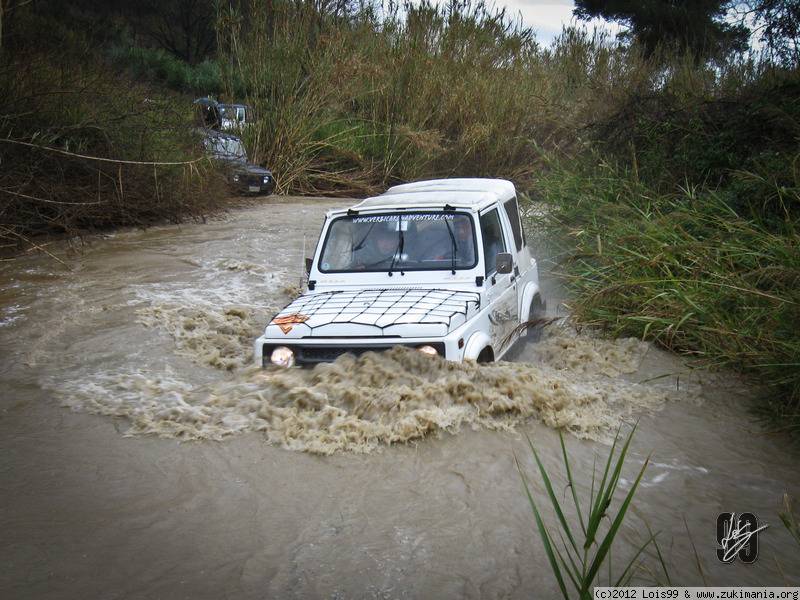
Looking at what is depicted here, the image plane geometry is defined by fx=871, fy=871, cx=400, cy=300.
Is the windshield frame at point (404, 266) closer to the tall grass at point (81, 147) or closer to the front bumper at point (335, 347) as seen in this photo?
the front bumper at point (335, 347)

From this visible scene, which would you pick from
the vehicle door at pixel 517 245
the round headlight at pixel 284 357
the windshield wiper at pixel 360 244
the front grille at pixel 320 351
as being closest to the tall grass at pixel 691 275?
the vehicle door at pixel 517 245

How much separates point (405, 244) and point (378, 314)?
3.22 feet

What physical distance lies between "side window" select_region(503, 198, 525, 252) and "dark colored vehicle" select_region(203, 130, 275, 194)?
8.29 m

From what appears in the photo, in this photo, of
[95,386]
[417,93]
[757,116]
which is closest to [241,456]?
[95,386]

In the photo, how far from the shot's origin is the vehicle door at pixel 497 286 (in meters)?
6.55

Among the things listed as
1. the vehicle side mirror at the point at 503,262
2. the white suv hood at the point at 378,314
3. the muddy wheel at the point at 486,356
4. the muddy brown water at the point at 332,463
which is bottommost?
the muddy brown water at the point at 332,463

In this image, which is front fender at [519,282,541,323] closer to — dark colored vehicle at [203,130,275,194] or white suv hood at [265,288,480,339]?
white suv hood at [265,288,480,339]

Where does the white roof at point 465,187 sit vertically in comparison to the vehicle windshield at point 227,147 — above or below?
above

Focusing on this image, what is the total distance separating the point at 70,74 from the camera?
1125 centimetres

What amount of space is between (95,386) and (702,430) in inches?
176

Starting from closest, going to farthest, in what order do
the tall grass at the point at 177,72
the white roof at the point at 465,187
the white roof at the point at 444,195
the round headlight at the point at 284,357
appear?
the round headlight at the point at 284,357, the white roof at the point at 444,195, the white roof at the point at 465,187, the tall grass at the point at 177,72
